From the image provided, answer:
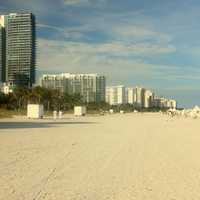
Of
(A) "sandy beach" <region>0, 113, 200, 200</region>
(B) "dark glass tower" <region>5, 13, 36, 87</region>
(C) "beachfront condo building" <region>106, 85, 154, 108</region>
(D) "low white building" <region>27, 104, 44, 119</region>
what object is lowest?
(A) "sandy beach" <region>0, 113, 200, 200</region>

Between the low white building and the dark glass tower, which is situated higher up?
the dark glass tower

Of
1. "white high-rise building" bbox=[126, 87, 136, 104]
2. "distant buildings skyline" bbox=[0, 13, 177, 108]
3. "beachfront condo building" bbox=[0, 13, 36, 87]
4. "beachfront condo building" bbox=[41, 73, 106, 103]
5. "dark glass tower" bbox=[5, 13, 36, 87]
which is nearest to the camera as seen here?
"dark glass tower" bbox=[5, 13, 36, 87]

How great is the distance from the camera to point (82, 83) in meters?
152

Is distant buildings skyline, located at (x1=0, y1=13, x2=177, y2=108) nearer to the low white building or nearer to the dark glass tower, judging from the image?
the dark glass tower

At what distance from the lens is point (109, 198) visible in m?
6.02

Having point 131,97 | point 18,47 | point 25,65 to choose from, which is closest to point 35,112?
point 25,65

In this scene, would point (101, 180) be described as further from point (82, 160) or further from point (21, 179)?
point (82, 160)

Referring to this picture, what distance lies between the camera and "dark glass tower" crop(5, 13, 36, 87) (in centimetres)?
13388

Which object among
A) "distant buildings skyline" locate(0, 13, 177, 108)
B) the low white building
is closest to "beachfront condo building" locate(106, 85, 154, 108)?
"distant buildings skyline" locate(0, 13, 177, 108)

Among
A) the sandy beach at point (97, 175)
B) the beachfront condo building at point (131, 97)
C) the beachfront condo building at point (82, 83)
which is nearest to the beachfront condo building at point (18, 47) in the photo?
the beachfront condo building at point (82, 83)

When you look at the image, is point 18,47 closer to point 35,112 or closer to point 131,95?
point 131,95

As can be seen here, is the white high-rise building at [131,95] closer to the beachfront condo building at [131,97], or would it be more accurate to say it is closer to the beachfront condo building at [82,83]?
the beachfront condo building at [131,97]

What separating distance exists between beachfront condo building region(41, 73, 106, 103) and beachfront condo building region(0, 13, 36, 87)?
42.5 feet

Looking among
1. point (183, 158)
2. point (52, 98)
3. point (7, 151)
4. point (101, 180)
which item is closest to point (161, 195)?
point (101, 180)
